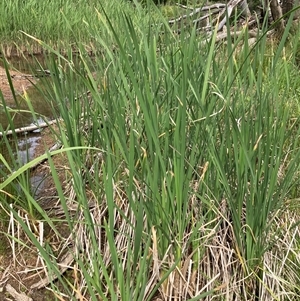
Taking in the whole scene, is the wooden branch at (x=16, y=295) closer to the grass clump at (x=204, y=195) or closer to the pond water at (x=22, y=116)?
the grass clump at (x=204, y=195)

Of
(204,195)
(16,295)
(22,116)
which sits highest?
(204,195)

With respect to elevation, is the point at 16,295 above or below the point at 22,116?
above

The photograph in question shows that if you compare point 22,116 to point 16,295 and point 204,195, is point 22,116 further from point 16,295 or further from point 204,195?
point 204,195

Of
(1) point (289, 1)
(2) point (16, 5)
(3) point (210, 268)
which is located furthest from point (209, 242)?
(2) point (16, 5)

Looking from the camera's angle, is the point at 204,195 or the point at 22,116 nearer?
the point at 204,195

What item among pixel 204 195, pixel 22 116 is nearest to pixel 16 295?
pixel 204 195

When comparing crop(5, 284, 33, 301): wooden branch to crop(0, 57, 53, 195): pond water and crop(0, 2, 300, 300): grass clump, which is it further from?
crop(0, 57, 53, 195): pond water

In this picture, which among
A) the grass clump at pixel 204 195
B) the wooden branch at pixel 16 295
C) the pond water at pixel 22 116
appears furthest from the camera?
the pond water at pixel 22 116

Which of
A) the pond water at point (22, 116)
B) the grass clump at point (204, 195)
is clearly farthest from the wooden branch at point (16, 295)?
the pond water at point (22, 116)

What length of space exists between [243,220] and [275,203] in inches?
6.4

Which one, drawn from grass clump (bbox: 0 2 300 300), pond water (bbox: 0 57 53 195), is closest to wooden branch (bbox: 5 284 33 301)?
grass clump (bbox: 0 2 300 300)

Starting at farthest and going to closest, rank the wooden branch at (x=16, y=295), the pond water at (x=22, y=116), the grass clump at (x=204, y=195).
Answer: the pond water at (x=22, y=116), the wooden branch at (x=16, y=295), the grass clump at (x=204, y=195)

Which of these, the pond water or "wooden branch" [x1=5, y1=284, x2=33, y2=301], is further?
the pond water

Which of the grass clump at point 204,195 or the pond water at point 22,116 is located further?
the pond water at point 22,116
